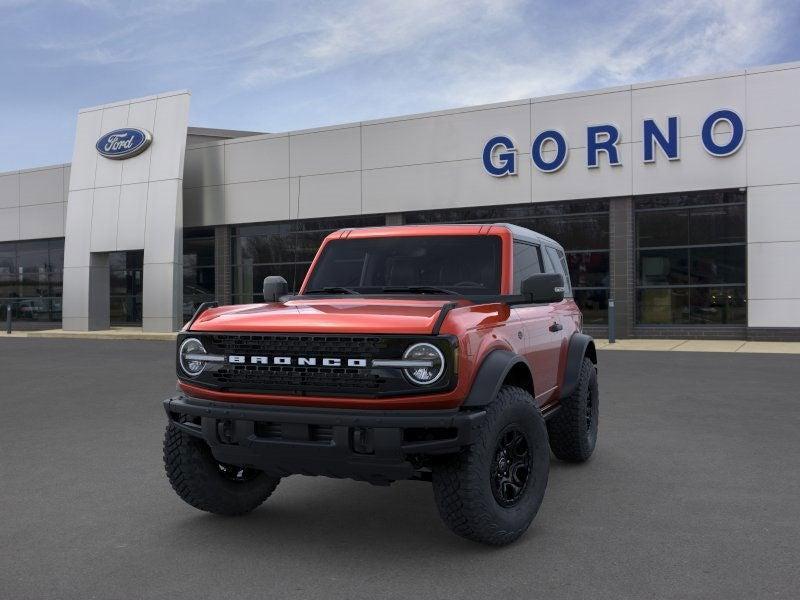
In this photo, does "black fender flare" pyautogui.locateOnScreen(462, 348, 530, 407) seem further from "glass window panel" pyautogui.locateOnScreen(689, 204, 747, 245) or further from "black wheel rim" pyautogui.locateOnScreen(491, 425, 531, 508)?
"glass window panel" pyautogui.locateOnScreen(689, 204, 747, 245)

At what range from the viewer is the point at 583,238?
22.3 meters

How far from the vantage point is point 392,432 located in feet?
12.0

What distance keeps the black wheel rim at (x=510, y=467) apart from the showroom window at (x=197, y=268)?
25.6 metres

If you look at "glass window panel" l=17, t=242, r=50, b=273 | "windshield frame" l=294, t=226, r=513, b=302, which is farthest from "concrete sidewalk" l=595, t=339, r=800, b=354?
"glass window panel" l=17, t=242, r=50, b=273

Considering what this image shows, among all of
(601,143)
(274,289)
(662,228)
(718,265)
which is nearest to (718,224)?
(718,265)

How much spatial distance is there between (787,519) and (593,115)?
1836cm

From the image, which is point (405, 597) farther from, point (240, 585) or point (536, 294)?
point (536, 294)

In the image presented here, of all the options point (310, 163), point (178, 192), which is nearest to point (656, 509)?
Answer: point (310, 163)

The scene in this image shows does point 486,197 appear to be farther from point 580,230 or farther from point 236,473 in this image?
point 236,473

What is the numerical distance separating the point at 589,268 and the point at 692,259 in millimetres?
2943

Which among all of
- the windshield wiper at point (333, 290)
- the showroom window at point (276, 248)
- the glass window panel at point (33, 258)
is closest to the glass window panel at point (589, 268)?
the showroom window at point (276, 248)

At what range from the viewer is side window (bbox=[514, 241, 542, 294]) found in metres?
5.21

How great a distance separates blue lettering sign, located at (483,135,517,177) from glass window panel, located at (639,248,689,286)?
15.4 feet

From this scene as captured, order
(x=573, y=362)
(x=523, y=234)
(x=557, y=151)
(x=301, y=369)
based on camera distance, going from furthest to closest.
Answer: (x=557, y=151)
(x=573, y=362)
(x=523, y=234)
(x=301, y=369)
